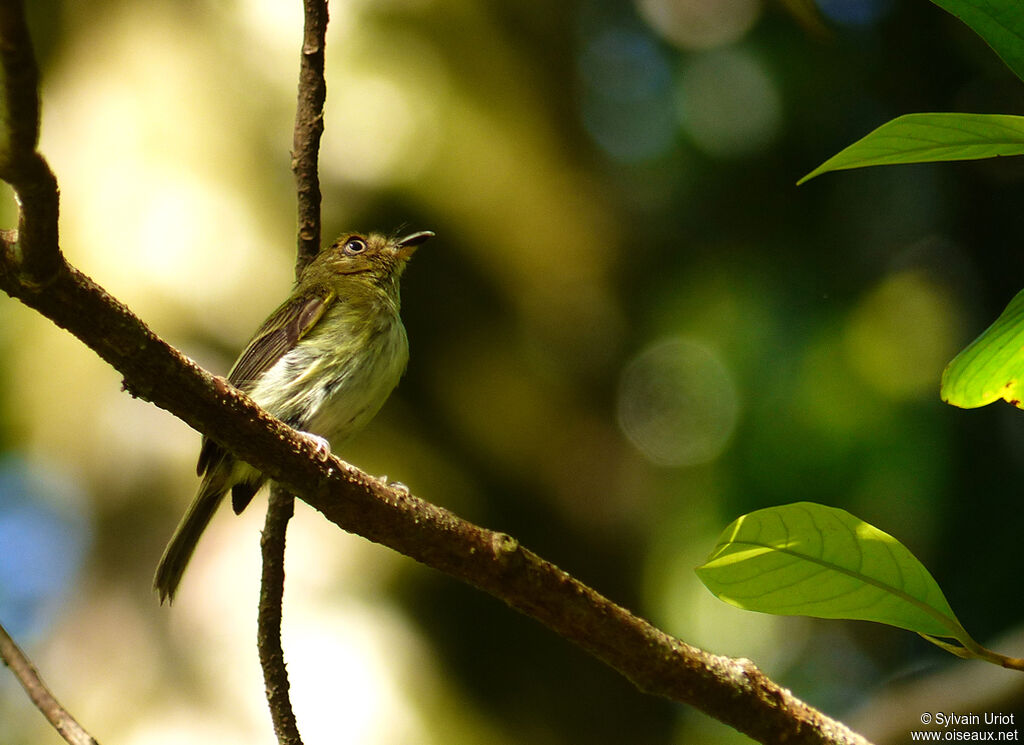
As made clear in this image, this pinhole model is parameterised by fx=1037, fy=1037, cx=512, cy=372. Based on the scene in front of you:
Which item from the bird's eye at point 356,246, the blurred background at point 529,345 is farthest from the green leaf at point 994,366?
the bird's eye at point 356,246

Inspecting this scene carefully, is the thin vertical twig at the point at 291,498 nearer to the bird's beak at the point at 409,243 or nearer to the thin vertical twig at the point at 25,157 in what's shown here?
the thin vertical twig at the point at 25,157

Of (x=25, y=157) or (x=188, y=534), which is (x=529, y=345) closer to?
(x=188, y=534)

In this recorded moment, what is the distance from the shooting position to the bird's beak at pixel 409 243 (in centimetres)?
411

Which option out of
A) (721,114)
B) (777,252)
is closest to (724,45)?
(721,114)

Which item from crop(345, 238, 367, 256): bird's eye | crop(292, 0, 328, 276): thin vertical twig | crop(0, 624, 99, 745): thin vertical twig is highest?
crop(345, 238, 367, 256): bird's eye

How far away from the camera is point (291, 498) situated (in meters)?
2.42

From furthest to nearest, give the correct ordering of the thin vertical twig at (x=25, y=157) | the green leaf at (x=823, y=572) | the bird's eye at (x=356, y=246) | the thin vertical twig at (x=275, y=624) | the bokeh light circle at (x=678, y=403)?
the bokeh light circle at (x=678, y=403), the bird's eye at (x=356, y=246), the thin vertical twig at (x=275, y=624), the green leaf at (x=823, y=572), the thin vertical twig at (x=25, y=157)

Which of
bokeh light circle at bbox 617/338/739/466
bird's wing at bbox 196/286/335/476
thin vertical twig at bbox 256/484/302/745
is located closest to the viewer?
thin vertical twig at bbox 256/484/302/745

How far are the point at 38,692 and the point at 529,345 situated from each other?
3.46 metres

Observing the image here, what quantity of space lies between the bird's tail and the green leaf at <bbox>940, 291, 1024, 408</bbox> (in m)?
2.47

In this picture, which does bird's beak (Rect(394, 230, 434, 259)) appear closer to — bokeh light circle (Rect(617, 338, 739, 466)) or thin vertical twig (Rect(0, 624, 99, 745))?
bokeh light circle (Rect(617, 338, 739, 466))

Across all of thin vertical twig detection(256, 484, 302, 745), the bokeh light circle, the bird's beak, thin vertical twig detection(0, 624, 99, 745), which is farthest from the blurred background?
thin vertical twig detection(0, 624, 99, 745)

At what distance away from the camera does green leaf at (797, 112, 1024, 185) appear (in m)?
1.32

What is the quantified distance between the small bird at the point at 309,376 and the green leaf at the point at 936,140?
231 centimetres
